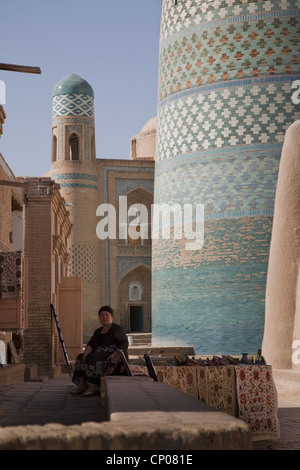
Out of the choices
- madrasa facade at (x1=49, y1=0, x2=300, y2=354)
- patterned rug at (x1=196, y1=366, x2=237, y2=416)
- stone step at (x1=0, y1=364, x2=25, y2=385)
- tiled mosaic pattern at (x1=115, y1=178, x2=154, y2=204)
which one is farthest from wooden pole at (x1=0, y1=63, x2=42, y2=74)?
tiled mosaic pattern at (x1=115, y1=178, x2=154, y2=204)

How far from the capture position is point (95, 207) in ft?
74.7

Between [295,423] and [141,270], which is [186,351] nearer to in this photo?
→ [295,423]

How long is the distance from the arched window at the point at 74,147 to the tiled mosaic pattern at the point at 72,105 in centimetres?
71

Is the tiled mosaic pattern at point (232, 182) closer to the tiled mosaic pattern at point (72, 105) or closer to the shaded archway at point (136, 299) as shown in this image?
the tiled mosaic pattern at point (72, 105)

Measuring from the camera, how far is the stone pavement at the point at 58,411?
14.7 ft

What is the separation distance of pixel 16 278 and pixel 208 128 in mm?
5611

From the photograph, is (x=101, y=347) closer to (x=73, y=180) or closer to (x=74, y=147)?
(x=73, y=180)

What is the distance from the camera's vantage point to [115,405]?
2.88 m

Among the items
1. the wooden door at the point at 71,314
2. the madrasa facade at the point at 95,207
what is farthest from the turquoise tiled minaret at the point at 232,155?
the madrasa facade at the point at 95,207

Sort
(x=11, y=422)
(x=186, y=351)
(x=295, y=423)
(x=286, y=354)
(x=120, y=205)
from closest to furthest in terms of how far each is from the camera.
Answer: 1. (x=11, y=422)
2. (x=295, y=423)
3. (x=286, y=354)
4. (x=186, y=351)
5. (x=120, y=205)

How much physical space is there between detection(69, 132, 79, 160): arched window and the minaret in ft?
0.19

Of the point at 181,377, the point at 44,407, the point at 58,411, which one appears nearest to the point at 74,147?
the point at 181,377

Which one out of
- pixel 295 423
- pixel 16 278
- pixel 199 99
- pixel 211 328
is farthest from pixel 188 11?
pixel 295 423

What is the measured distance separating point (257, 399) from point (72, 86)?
18.3 metres
